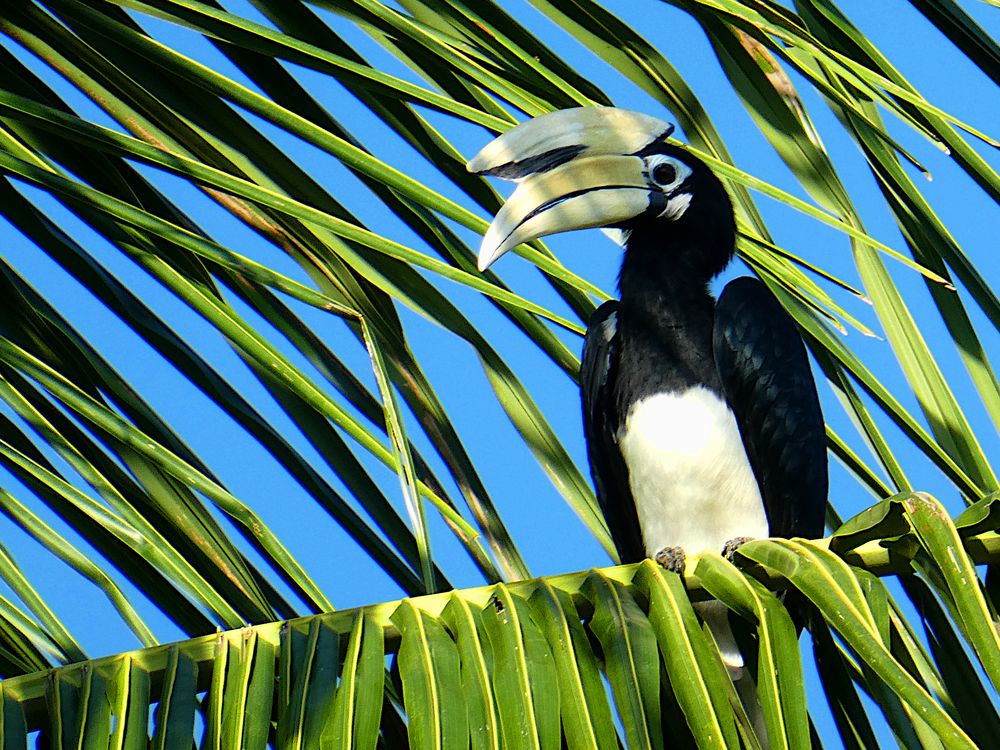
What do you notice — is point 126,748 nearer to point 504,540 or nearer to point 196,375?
point 196,375

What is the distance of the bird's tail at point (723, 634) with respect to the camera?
7.45 ft

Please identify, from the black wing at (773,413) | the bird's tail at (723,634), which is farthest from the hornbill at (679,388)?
the bird's tail at (723,634)

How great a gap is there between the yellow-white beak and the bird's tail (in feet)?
2.27

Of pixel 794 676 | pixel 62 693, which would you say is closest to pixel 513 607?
pixel 794 676

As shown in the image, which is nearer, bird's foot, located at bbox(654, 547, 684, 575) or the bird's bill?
the bird's bill

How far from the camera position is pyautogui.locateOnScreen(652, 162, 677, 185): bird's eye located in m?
2.82

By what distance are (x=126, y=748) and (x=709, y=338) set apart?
5.51 feet

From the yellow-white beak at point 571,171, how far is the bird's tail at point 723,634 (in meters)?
0.69

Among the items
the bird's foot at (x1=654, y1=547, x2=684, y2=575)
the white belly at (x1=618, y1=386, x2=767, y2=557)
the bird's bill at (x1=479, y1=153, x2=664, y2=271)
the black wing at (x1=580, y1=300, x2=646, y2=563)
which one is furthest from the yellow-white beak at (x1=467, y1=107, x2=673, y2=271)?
the bird's foot at (x1=654, y1=547, x2=684, y2=575)

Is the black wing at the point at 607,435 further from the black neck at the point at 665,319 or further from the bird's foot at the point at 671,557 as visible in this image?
the bird's foot at the point at 671,557

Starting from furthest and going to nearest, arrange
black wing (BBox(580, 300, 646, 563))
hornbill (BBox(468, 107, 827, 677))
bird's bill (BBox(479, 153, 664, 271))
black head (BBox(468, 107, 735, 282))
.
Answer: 1. black wing (BBox(580, 300, 646, 563))
2. hornbill (BBox(468, 107, 827, 677))
3. black head (BBox(468, 107, 735, 282))
4. bird's bill (BBox(479, 153, 664, 271))

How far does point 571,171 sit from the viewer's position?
8.23 ft

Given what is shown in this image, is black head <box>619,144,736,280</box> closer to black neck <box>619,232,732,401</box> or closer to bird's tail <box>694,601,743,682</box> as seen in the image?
black neck <box>619,232,732,401</box>

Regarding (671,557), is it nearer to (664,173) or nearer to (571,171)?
(571,171)
